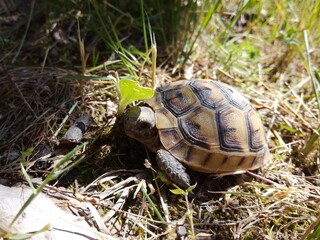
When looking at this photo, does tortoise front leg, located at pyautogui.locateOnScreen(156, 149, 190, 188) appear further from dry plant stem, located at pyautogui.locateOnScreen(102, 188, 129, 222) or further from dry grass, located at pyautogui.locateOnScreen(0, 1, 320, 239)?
dry plant stem, located at pyautogui.locateOnScreen(102, 188, 129, 222)

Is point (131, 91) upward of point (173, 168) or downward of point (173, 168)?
upward

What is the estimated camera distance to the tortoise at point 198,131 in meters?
1.78

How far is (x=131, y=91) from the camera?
1.78 metres

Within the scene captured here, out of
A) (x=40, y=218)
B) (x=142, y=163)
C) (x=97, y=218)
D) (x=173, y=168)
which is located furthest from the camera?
(x=142, y=163)

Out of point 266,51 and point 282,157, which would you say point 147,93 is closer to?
point 282,157

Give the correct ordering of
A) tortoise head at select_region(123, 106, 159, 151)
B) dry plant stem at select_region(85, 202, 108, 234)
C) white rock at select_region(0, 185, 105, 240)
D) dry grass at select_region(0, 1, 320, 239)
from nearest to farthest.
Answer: white rock at select_region(0, 185, 105, 240), dry plant stem at select_region(85, 202, 108, 234), dry grass at select_region(0, 1, 320, 239), tortoise head at select_region(123, 106, 159, 151)

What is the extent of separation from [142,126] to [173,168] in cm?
26

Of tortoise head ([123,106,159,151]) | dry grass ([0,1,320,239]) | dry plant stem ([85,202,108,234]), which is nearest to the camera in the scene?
dry plant stem ([85,202,108,234])

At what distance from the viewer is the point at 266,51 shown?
2918mm

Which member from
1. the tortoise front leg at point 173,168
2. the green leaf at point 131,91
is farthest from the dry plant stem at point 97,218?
the green leaf at point 131,91

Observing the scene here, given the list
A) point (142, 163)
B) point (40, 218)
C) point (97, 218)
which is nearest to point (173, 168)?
point (142, 163)

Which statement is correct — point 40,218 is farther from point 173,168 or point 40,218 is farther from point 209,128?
point 209,128

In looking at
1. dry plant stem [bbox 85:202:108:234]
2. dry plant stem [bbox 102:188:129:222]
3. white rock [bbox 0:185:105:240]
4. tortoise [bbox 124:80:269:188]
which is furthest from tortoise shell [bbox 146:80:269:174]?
white rock [bbox 0:185:105:240]

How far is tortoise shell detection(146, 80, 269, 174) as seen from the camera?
70.5 inches
